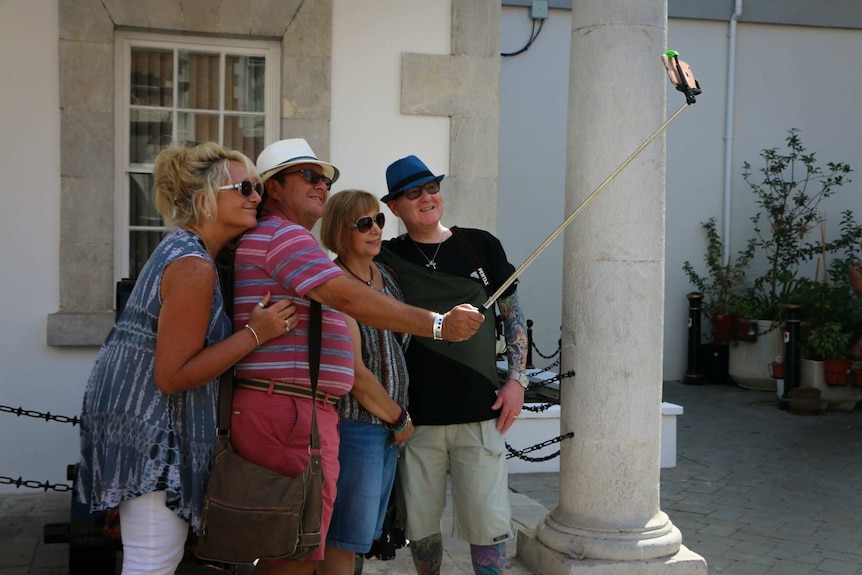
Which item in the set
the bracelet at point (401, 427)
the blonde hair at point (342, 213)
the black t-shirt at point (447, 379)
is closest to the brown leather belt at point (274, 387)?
the bracelet at point (401, 427)

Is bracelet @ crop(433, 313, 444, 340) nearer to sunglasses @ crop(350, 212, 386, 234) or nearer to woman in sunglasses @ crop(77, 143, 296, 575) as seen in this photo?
woman in sunglasses @ crop(77, 143, 296, 575)

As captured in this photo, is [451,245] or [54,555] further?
[54,555]

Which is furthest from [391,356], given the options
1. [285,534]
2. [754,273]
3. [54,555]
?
[754,273]

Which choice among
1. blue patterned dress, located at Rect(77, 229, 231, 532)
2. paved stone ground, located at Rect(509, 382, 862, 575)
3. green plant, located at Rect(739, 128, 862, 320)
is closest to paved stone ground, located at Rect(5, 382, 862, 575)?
paved stone ground, located at Rect(509, 382, 862, 575)

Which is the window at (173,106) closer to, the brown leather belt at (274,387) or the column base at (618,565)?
the column base at (618,565)

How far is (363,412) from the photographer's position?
11.1 feet

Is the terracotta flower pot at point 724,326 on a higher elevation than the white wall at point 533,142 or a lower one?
lower

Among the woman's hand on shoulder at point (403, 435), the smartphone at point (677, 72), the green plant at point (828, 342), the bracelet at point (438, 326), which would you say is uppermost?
the smartphone at point (677, 72)

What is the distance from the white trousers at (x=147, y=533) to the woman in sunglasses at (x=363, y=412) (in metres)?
0.68

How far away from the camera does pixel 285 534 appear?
110 inches

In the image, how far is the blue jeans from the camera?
334 cm

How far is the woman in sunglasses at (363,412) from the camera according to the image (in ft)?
11.0

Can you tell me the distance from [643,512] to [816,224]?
8.37 meters

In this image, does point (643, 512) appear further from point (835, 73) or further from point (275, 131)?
point (835, 73)
